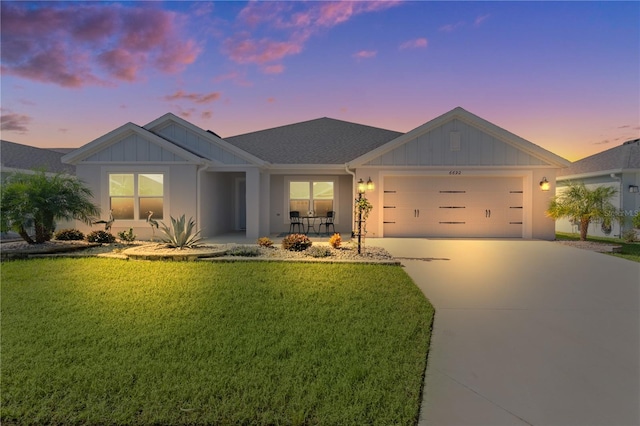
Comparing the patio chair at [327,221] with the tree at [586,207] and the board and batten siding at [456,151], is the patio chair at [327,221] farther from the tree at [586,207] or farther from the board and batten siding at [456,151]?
the tree at [586,207]

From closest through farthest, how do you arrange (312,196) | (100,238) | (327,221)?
(100,238)
(327,221)
(312,196)

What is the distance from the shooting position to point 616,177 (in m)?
17.1

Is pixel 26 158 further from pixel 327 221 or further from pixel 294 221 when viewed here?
pixel 327 221

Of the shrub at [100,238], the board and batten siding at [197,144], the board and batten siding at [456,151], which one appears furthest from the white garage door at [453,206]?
the shrub at [100,238]

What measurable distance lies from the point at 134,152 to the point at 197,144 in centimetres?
235

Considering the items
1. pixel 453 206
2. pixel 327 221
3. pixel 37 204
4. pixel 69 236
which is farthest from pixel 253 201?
pixel 453 206

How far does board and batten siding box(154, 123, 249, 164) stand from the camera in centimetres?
1448

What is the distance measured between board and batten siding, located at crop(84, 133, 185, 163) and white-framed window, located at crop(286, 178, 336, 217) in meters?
5.18

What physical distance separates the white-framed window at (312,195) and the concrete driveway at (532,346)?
8.36 m

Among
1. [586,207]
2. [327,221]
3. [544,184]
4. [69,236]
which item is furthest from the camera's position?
[327,221]

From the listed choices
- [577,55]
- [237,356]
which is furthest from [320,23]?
[237,356]

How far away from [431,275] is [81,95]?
13648 millimetres

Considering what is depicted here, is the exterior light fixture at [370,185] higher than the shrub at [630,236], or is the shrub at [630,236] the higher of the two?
the exterior light fixture at [370,185]

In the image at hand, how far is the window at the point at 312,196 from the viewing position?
16.6m
